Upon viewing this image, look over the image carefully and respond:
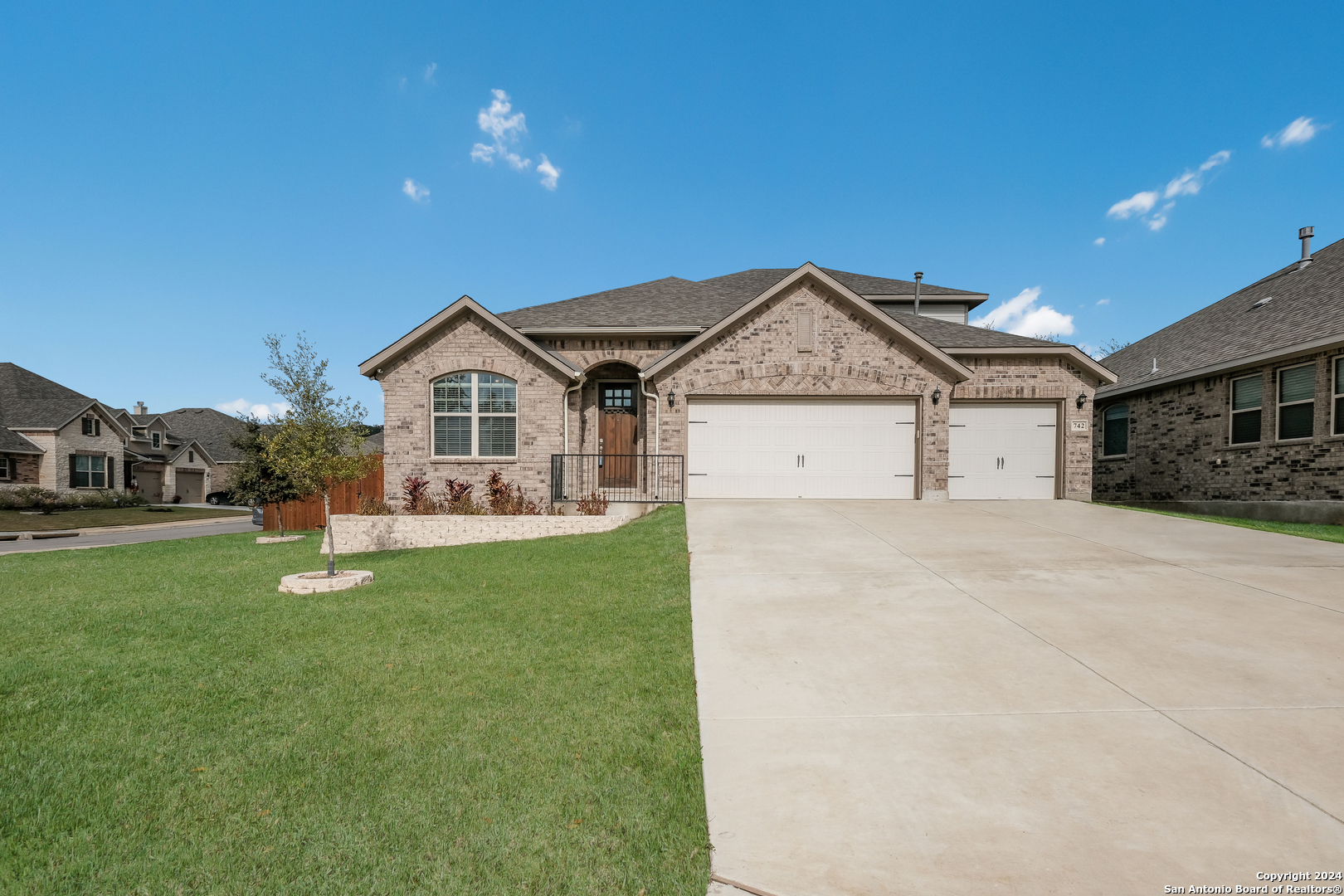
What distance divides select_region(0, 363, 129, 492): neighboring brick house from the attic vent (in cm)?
3738

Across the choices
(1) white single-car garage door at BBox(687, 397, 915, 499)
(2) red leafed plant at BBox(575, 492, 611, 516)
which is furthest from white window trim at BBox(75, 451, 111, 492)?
(1) white single-car garage door at BBox(687, 397, 915, 499)

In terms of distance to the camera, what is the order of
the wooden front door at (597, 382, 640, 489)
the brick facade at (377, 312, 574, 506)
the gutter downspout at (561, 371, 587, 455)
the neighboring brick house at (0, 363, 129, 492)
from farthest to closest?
the neighboring brick house at (0, 363, 129, 492) → the wooden front door at (597, 382, 640, 489) → the gutter downspout at (561, 371, 587, 455) → the brick facade at (377, 312, 574, 506)

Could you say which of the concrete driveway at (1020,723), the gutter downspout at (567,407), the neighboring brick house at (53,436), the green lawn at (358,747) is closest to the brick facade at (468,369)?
the gutter downspout at (567,407)

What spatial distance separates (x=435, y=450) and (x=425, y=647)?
32.3 ft

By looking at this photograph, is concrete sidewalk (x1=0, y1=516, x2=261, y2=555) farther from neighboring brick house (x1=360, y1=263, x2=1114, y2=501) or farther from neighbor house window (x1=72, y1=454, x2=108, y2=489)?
neighbor house window (x1=72, y1=454, x2=108, y2=489)

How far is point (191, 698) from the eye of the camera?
4168 mm

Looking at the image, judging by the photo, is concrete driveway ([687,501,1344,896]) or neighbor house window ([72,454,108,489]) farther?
neighbor house window ([72,454,108,489])

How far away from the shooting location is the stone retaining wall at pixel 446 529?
12484 millimetres

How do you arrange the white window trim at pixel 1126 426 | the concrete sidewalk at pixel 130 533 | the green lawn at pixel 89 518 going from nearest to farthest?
the white window trim at pixel 1126 426
the concrete sidewalk at pixel 130 533
the green lawn at pixel 89 518

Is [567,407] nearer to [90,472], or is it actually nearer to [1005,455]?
[1005,455]

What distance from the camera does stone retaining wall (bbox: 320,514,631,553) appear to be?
12.5 metres

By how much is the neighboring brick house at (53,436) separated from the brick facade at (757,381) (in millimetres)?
29316

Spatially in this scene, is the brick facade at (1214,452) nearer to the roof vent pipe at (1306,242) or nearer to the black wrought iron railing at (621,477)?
the roof vent pipe at (1306,242)

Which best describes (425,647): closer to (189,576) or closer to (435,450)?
(189,576)
